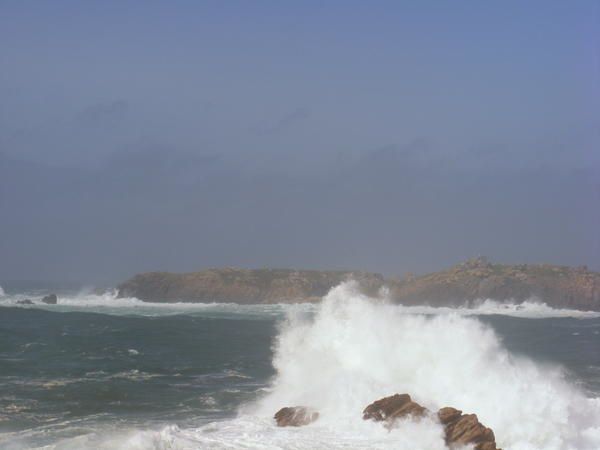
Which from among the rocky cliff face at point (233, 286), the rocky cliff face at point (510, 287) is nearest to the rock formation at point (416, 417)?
the rocky cliff face at point (510, 287)

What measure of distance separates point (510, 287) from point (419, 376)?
66.0 meters

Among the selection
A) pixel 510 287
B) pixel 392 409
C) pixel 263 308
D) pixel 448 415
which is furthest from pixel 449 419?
pixel 510 287

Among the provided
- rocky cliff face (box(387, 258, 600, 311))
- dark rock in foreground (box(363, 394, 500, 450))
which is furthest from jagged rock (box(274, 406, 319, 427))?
rocky cliff face (box(387, 258, 600, 311))

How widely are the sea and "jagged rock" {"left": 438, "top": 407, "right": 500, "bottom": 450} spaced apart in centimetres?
29

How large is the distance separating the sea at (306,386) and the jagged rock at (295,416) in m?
0.31

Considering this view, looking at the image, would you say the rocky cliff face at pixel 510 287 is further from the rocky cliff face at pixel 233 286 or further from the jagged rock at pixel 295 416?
the jagged rock at pixel 295 416

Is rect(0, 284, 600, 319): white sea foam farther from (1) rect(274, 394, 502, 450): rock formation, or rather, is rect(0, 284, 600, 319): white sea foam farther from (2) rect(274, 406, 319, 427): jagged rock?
(1) rect(274, 394, 502, 450): rock formation

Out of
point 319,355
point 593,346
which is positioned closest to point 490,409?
point 319,355

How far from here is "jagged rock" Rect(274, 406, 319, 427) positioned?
18781 millimetres

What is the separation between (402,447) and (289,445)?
2.54m

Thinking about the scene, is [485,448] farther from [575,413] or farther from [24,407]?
[24,407]

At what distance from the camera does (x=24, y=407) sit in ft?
70.0

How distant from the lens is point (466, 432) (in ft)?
53.5

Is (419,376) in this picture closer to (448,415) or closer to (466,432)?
(448,415)
